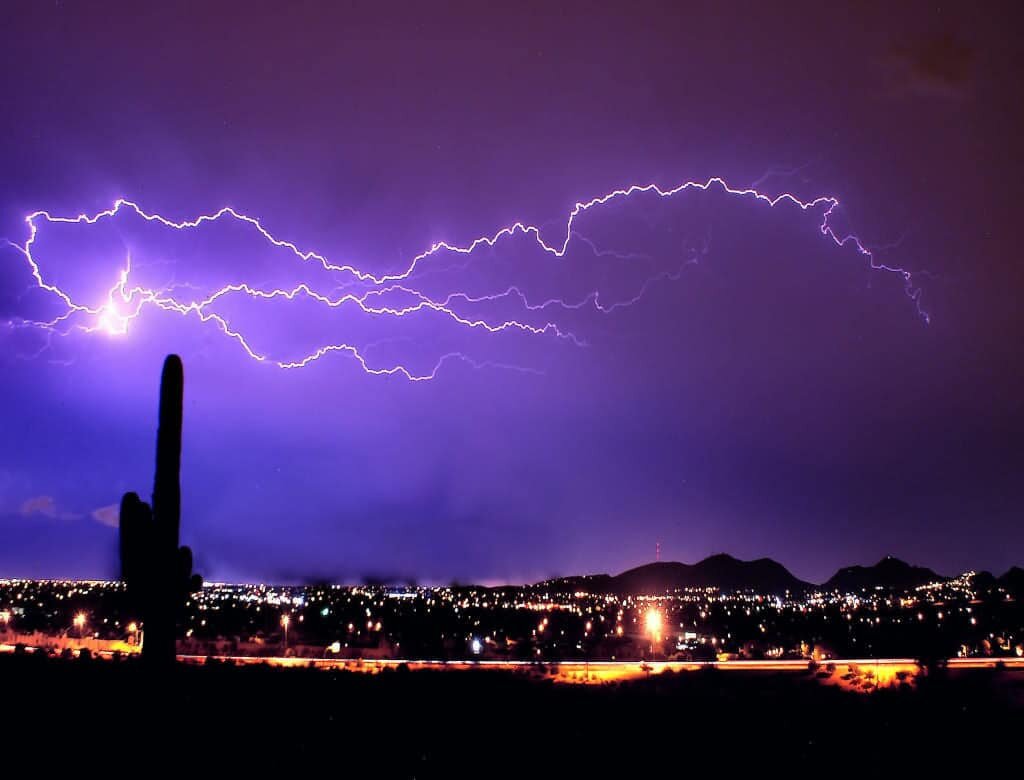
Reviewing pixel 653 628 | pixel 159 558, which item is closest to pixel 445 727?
pixel 159 558

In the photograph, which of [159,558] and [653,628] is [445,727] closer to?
[159,558]

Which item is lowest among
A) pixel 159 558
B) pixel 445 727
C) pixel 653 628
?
pixel 653 628

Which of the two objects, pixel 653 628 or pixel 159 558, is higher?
pixel 159 558

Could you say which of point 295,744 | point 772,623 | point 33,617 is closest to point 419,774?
point 295,744

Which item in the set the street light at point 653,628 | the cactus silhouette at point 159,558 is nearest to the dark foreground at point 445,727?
the cactus silhouette at point 159,558

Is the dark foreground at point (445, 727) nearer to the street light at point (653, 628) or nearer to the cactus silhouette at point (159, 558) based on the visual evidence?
the cactus silhouette at point (159, 558)

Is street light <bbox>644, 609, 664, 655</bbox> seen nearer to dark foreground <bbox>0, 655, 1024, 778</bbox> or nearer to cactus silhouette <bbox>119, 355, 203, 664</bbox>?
dark foreground <bbox>0, 655, 1024, 778</bbox>
